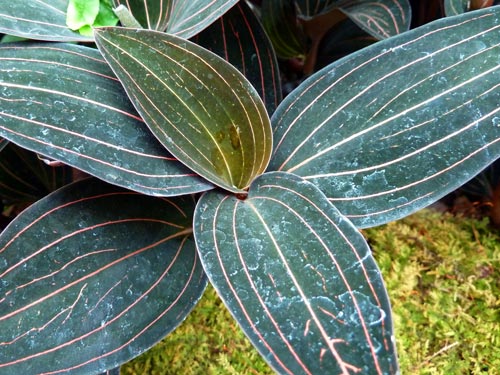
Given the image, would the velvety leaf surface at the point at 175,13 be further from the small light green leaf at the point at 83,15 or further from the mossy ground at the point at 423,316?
the mossy ground at the point at 423,316

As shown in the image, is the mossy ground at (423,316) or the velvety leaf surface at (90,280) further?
the mossy ground at (423,316)

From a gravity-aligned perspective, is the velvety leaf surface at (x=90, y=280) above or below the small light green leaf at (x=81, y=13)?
below

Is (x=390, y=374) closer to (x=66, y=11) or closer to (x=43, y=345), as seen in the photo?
(x=43, y=345)

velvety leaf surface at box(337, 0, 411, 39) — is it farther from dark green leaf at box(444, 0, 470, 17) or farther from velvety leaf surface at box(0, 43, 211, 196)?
velvety leaf surface at box(0, 43, 211, 196)

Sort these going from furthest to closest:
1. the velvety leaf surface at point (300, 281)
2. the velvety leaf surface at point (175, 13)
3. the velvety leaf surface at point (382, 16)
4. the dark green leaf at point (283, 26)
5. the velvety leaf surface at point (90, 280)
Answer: the dark green leaf at point (283, 26) → the velvety leaf surface at point (382, 16) → the velvety leaf surface at point (175, 13) → the velvety leaf surface at point (90, 280) → the velvety leaf surface at point (300, 281)

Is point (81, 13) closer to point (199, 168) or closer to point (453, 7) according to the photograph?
point (199, 168)

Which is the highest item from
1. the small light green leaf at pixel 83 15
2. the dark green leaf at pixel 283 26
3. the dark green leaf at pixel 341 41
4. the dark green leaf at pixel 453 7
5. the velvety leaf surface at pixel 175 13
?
the small light green leaf at pixel 83 15

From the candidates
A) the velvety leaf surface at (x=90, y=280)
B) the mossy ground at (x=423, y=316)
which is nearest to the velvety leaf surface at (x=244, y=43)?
the velvety leaf surface at (x=90, y=280)
